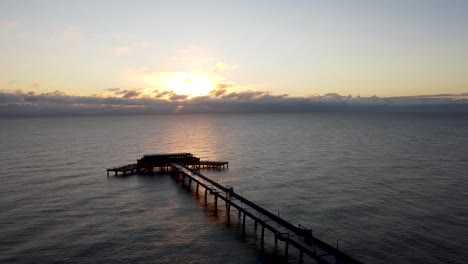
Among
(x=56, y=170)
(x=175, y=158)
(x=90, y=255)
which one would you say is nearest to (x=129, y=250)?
(x=90, y=255)

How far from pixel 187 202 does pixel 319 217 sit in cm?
2473

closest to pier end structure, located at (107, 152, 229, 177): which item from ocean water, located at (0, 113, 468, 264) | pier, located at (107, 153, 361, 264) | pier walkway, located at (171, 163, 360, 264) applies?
pier, located at (107, 153, 361, 264)

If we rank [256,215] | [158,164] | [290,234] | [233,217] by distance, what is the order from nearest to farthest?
[290,234] → [256,215] → [233,217] → [158,164]

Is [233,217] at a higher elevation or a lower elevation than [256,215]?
lower

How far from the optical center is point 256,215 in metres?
49.7

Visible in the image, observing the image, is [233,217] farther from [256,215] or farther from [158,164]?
[158,164]

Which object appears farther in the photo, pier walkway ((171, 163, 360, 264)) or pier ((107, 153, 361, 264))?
pier ((107, 153, 361, 264))

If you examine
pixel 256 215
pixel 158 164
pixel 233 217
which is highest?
pixel 158 164

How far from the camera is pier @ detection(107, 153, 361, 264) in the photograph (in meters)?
37.2

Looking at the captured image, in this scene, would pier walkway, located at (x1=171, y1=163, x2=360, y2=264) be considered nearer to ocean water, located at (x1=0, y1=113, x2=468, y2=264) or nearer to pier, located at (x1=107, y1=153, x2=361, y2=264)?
pier, located at (x1=107, y1=153, x2=361, y2=264)

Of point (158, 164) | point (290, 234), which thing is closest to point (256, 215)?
point (290, 234)

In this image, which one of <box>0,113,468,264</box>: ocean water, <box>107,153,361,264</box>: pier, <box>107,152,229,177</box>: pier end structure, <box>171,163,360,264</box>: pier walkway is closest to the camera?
<box>171,163,360,264</box>: pier walkway

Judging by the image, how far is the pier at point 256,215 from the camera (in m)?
37.2

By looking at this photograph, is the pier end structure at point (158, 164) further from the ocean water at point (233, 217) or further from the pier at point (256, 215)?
the ocean water at point (233, 217)
